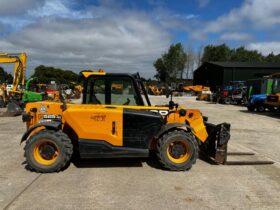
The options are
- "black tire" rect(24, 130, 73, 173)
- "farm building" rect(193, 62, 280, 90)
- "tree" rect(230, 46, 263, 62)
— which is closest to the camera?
"black tire" rect(24, 130, 73, 173)

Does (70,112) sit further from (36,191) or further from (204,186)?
(204,186)

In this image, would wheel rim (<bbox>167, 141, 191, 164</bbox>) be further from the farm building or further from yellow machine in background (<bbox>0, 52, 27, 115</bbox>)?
the farm building

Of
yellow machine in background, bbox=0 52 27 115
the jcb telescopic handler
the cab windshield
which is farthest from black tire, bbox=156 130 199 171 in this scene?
the cab windshield

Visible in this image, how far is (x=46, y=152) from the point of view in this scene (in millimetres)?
6359

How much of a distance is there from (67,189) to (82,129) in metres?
1.33

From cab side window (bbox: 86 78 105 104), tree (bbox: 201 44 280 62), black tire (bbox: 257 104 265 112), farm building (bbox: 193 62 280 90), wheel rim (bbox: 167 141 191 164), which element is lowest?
black tire (bbox: 257 104 265 112)

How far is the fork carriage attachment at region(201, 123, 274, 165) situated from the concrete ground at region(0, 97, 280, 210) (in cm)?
18

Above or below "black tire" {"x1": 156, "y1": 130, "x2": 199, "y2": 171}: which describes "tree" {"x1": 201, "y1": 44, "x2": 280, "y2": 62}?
above

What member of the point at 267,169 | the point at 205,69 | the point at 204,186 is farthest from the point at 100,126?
the point at 205,69

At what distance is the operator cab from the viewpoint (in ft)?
23.8

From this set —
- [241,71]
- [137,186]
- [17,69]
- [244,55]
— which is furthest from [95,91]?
[244,55]

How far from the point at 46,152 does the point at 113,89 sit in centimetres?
199

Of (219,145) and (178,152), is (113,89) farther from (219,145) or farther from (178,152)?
(219,145)

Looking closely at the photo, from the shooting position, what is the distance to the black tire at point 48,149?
20.6 feet
